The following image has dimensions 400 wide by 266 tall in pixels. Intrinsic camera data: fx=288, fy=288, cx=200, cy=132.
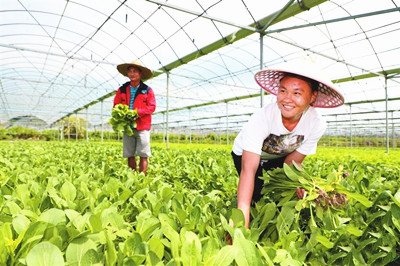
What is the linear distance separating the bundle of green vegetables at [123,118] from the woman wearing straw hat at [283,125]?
224cm

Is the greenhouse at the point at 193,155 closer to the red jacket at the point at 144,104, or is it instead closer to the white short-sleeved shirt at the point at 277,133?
the white short-sleeved shirt at the point at 277,133

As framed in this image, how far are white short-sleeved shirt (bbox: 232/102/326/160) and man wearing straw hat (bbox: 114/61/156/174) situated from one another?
2.36m

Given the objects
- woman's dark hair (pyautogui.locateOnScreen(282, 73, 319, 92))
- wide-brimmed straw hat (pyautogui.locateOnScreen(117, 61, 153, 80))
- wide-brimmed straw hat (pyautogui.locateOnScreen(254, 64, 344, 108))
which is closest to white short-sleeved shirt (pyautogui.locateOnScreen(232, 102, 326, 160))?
wide-brimmed straw hat (pyautogui.locateOnScreen(254, 64, 344, 108))

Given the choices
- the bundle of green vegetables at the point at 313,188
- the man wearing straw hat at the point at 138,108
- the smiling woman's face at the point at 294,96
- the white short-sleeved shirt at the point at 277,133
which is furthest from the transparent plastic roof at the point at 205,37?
the bundle of green vegetables at the point at 313,188

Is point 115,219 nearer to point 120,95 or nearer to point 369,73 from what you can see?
point 120,95

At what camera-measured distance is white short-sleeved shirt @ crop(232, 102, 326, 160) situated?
2061 mm

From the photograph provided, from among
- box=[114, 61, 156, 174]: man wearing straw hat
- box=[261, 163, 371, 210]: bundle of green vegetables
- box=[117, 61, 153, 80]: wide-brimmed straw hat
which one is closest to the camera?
box=[261, 163, 371, 210]: bundle of green vegetables

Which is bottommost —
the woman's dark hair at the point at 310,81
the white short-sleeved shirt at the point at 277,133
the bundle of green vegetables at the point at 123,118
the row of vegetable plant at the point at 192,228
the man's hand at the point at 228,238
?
the man's hand at the point at 228,238

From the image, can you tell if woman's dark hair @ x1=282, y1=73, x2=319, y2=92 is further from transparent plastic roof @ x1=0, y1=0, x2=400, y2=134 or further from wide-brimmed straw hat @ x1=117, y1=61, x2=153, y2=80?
transparent plastic roof @ x1=0, y1=0, x2=400, y2=134

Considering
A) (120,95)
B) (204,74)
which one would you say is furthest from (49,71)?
(120,95)

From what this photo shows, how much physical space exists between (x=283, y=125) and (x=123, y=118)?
111 inches

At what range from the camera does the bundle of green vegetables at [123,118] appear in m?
4.35

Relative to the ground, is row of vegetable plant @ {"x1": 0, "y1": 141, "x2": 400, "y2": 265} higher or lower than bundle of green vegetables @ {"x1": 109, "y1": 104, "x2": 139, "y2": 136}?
lower

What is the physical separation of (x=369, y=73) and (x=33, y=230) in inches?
682
